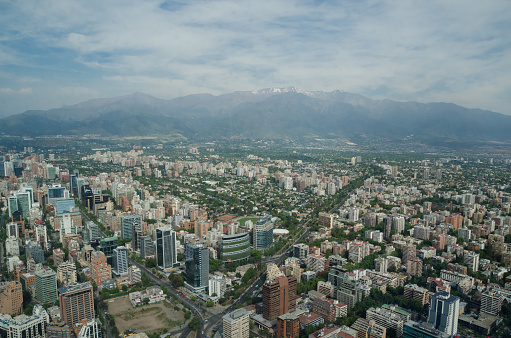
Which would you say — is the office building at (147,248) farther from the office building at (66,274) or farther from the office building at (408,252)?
the office building at (408,252)

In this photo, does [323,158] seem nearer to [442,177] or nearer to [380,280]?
[442,177]

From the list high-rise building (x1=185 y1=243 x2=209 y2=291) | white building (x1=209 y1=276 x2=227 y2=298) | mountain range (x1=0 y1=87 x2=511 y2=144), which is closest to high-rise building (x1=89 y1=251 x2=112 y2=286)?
high-rise building (x1=185 y1=243 x2=209 y2=291)

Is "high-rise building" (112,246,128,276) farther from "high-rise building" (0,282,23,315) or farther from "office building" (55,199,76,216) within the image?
"office building" (55,199,76,216)

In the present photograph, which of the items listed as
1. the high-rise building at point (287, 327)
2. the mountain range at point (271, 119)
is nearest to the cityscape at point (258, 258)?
the high-rise building at point (287, 327)

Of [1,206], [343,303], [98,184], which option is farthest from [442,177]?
[1,206]

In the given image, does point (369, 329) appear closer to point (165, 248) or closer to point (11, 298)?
point (165, 248)

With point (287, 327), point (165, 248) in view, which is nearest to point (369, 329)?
point (287, 327)
